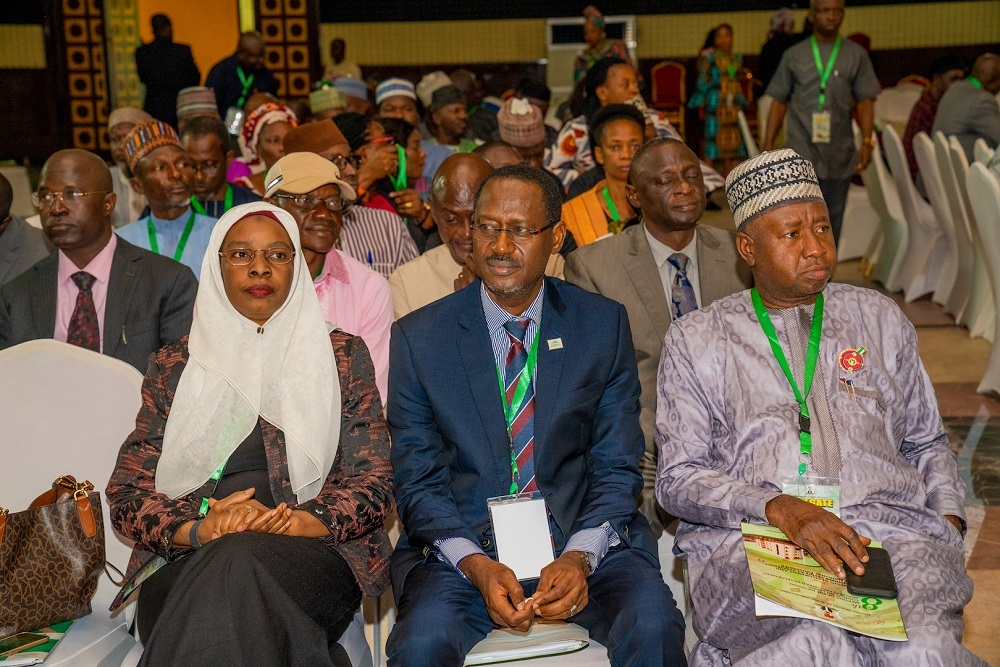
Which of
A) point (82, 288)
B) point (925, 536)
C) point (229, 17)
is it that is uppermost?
point (229, 17)

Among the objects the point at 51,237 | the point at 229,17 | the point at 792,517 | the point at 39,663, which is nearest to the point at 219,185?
the point at 51,237

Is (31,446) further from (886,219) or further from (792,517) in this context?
(886,219)

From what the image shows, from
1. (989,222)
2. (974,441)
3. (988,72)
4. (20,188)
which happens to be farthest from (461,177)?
(20,188)

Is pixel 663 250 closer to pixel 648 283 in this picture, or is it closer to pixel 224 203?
pixel 648 283

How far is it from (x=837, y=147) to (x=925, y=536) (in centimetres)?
515

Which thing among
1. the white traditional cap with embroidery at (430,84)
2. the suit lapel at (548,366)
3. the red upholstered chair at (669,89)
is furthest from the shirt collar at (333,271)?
the red upholstered chair at (669,89)

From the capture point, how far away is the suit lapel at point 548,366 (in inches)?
106

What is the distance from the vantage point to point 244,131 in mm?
6773

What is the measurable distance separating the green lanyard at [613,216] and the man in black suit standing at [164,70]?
737cm

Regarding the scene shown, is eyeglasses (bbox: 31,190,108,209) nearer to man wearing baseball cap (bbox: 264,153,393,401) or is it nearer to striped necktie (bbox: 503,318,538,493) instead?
man wearing baseball cap (bbox: 264,153,393,401)

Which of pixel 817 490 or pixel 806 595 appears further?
pixel 817 490

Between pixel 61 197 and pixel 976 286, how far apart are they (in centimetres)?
532

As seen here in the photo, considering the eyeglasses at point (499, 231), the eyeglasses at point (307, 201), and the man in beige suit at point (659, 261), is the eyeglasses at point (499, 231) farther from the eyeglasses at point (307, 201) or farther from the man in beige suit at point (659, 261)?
the eyeglasses at point (307, 201)

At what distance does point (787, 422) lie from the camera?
8.47 ft
